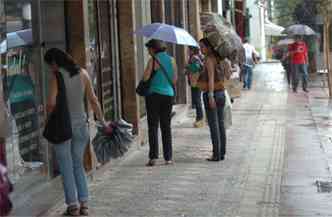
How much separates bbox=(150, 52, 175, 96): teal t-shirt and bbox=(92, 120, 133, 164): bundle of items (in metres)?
2.31

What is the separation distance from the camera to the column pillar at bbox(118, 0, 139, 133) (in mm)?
13438

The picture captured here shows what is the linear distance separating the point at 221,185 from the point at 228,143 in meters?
4.09

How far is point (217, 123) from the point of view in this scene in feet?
39.5

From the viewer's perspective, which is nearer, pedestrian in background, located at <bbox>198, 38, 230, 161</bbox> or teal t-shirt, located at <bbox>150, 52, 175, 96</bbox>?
teal t-shirt, located at <bbox>150, 52, 175, 96</bbox>

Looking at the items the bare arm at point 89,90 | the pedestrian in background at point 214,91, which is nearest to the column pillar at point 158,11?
the pedestrian in background at point 214,91

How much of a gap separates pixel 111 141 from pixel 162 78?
99.2 inches

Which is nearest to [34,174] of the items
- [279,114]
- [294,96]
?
[279,114]

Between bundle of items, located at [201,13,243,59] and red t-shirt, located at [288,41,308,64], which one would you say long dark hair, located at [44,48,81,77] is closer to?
bundle of items, located at [201,13,243,59]

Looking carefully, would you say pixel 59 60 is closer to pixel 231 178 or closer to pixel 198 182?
pixel 198 182

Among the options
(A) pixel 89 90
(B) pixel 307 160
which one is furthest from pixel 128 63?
(A) pixel 89 90

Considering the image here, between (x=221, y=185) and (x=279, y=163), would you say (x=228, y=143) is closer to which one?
(x=279, y=163)

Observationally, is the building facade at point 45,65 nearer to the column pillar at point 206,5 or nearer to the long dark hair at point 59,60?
the long dark hair at point 59,60

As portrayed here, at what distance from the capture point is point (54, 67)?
8.00 m

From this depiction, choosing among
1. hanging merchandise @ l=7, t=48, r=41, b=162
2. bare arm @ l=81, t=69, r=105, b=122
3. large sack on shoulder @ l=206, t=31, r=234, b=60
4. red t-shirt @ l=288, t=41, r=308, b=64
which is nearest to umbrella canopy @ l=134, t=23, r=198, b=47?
large sack on shoulder @ l=206, t=31, r=234, b=60
